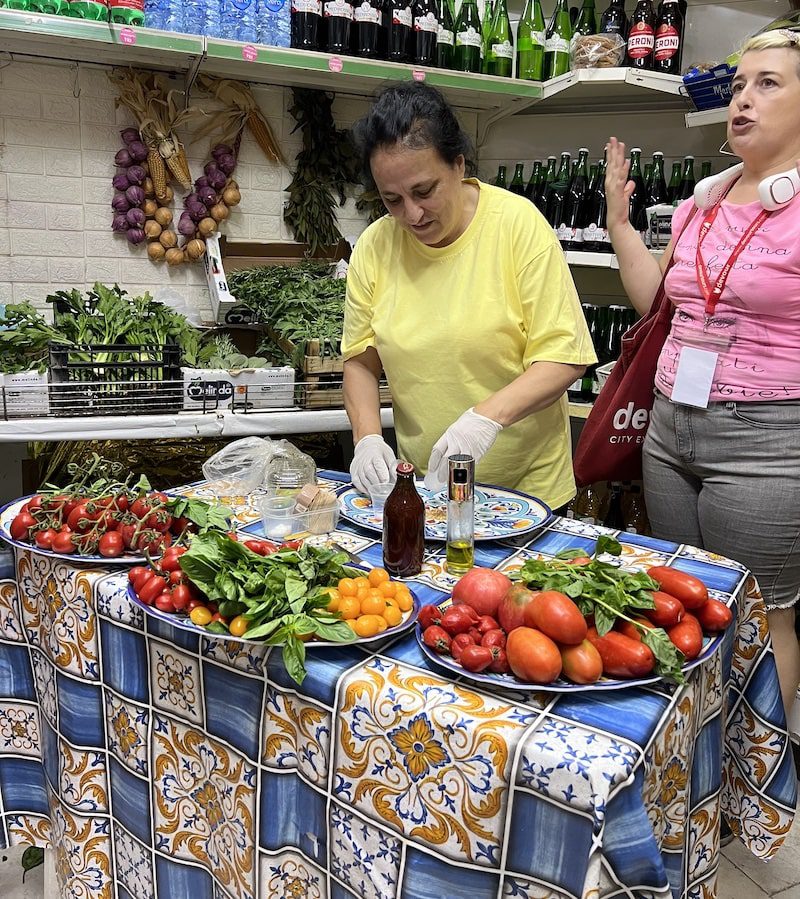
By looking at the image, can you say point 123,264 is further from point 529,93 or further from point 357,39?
point 529,93

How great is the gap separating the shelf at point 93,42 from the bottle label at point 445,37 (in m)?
1.07

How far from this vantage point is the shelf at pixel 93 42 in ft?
9.16

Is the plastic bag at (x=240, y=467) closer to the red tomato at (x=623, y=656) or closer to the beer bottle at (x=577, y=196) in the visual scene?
the red tomato at (x=623, y=656)

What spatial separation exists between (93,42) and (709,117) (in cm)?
238

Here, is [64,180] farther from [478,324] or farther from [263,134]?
[478,324]

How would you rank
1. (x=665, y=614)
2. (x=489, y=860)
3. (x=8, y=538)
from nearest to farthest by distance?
1. (x=489, y=860)
2. (x=665, y=614)
3. (x=8, y=538)

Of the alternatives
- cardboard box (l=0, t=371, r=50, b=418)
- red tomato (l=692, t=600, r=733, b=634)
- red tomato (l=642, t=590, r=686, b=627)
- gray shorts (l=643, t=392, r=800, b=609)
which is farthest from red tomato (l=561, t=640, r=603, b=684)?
cardboard box (l=0, t=371, r=50, b=418)

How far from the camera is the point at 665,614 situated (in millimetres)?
1169

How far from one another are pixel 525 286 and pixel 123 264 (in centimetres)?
234

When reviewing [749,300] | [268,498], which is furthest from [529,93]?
[268,498]

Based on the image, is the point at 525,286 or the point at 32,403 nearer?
the point at 525,286

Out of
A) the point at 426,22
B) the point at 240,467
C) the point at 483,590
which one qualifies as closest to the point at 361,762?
the point at 483,590

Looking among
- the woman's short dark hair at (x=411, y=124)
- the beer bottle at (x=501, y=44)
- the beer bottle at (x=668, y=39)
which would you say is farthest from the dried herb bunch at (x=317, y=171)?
the woman's short dark hair at (x=411, y=124)

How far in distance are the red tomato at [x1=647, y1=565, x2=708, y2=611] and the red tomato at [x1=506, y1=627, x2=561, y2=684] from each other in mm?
281
